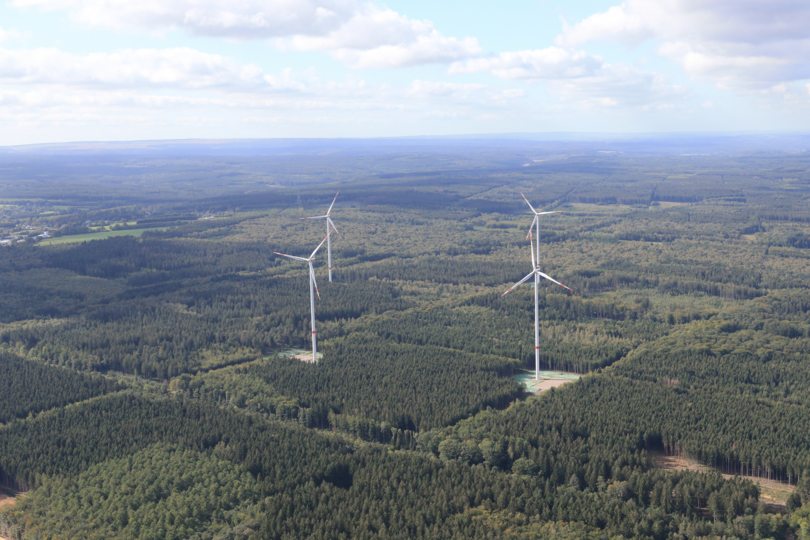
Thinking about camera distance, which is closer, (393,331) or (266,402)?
(266,402)

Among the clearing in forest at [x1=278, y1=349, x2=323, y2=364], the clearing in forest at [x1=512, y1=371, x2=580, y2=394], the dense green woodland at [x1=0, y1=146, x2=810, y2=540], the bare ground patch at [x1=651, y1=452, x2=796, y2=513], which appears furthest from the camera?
the clearing in forest at [x1=278, y1=349, x2=323, y2=364]

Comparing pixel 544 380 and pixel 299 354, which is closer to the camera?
pixel 544 380

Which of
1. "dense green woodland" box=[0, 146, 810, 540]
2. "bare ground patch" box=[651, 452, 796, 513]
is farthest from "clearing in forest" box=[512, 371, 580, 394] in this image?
"bare ground patch" box=[651, 452, 796, 513]

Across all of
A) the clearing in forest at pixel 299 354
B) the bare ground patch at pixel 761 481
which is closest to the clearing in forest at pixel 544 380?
the bare ground patch at pixel 761 481

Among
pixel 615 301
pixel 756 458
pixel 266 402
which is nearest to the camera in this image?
pixel 756 458

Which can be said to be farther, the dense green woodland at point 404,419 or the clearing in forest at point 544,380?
the clearing in forest at point 544,380

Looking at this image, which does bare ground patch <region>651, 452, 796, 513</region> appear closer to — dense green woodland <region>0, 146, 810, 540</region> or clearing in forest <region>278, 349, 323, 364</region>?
dense green woodland <region>0, 146, 810, 540</region>

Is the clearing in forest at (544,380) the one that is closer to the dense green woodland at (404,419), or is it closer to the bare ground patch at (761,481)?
the dense green woodland at (404,419)

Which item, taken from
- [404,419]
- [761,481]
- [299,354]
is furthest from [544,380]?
[299,354]

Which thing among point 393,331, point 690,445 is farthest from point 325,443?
point 393,331

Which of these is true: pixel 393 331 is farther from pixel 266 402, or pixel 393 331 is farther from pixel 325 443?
pixel 325 443

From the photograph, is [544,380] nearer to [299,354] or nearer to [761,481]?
[761,481]
